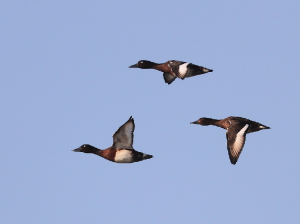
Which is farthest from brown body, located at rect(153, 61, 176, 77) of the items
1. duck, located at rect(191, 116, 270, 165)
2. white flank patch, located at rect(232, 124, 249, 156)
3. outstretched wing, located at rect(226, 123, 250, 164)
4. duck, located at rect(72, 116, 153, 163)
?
duck, located at rect(72, 116, 153, 163)

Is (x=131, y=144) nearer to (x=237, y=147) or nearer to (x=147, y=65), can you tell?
(x=237, y=147)

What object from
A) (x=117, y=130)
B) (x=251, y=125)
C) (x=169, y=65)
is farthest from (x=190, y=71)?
(x=117, y=130)

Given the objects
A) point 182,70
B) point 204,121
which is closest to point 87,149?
point 182,70

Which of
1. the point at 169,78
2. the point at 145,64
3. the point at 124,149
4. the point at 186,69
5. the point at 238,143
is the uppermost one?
the point at 145,64

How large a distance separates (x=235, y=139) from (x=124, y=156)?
3821 mm

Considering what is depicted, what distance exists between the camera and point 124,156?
75.0ft

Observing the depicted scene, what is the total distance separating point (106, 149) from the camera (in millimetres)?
23297

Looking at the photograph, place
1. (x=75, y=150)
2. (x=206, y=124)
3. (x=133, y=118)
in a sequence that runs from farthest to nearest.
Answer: (x=206, y=124) → (x=75, y=150) → (x=133, y=118)

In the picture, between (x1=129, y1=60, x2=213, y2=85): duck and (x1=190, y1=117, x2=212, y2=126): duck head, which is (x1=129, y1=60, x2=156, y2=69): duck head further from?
(x1=190, y1=117, x2=212, y2=126): duck head

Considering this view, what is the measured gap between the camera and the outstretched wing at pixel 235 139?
2253 cm

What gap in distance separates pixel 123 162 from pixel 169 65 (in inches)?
189

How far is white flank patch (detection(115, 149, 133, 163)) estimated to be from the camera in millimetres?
22797

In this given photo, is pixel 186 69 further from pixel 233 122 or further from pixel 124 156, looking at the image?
pixel 124 156

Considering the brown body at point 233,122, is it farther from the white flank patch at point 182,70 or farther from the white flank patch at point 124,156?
the white flank patch at point 124,156
